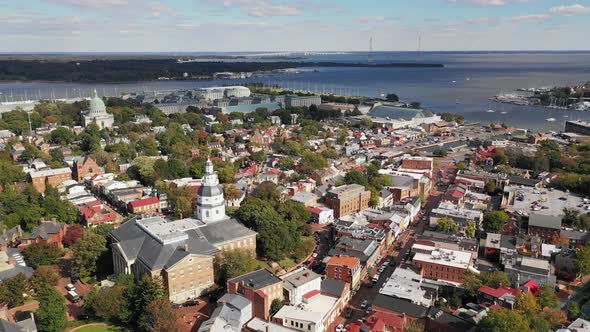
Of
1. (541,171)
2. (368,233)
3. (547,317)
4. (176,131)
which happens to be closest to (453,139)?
(541,171)

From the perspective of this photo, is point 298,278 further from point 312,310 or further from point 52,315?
point 52,315

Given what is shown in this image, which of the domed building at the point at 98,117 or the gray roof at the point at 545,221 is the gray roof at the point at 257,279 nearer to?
the gray roof at the point at 545,221

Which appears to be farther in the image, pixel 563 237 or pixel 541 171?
pixel 541 171

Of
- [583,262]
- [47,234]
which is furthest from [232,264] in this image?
[583,262]

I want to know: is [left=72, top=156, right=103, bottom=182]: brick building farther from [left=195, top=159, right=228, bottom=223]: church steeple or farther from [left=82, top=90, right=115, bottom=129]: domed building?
[left=82, top=90, right=115, bottom=129]: domed building

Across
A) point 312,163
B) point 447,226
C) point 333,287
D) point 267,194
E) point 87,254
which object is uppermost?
point 267,194

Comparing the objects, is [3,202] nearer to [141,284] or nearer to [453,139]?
[141,284]
